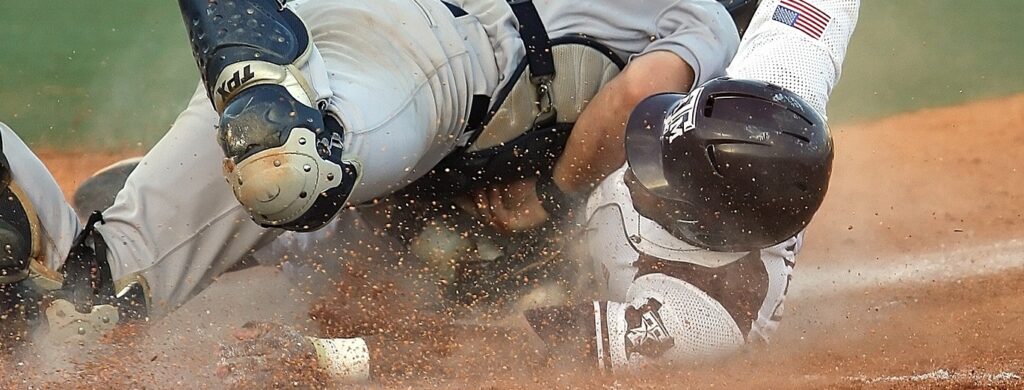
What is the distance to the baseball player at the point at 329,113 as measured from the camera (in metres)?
1.49

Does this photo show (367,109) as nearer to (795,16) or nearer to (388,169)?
(388,169)

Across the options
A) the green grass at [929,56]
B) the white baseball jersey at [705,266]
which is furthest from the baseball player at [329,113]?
the green grass at [929,56]

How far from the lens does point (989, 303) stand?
266 cm

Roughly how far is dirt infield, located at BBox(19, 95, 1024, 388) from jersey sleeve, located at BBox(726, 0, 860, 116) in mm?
437

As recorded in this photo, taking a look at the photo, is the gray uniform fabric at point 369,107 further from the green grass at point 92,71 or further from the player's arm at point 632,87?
the green grass at point 92,71

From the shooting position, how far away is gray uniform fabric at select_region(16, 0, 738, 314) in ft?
5.46

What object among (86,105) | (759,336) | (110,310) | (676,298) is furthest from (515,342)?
(86,105)

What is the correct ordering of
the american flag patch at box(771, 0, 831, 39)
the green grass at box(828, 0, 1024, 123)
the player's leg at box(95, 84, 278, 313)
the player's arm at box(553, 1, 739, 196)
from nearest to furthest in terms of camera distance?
1. the player's leg at box(95, 84, 278, 313)
2. the player's arm at box(553, 1, 739, 196)
3. the american flag patch at box(771, 0, 831, 39)
4. the green grass at box(828, 0, 1024, 123)

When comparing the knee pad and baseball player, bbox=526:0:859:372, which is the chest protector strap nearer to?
baseball player, bbox=526:0:859:372

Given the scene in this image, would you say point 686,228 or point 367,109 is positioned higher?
point 367,109

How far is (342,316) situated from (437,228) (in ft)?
0.74

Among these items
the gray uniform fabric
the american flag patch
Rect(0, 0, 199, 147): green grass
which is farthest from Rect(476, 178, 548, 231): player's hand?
Rect(0, 0, 199, 147): green grass

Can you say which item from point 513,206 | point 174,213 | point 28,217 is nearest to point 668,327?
point 513,206

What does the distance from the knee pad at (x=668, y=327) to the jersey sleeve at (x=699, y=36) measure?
0.40 m
